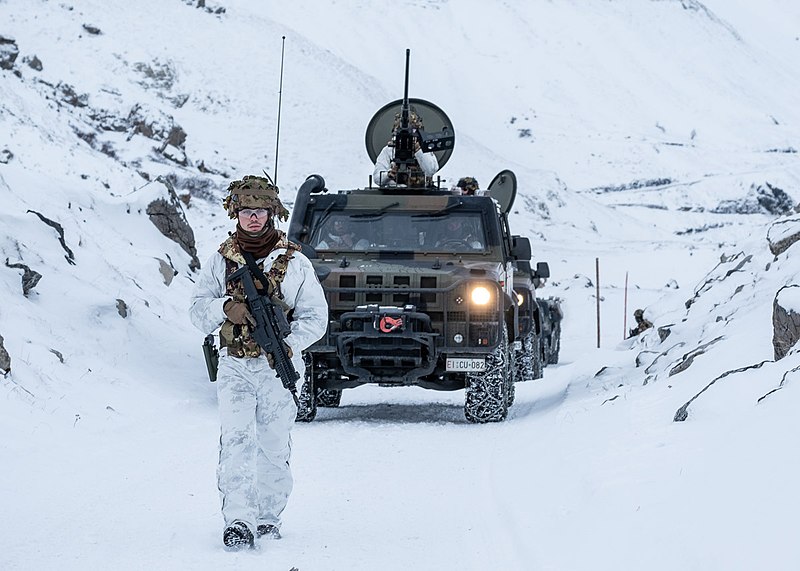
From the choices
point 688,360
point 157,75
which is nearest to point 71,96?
point 157,75

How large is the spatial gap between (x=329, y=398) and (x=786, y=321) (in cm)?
535

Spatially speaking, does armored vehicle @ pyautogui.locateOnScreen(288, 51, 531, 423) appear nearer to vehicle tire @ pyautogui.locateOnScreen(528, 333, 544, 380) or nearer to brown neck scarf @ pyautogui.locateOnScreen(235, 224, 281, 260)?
vehicle tire @ pyautogui.locateOnScreen(528, 333, 544, 380)

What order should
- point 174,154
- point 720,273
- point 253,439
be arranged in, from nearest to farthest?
point 253,439 < point 720,273 < point 174,154

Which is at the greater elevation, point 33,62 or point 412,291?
point 33,62

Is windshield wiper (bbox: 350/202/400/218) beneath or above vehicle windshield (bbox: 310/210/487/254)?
above

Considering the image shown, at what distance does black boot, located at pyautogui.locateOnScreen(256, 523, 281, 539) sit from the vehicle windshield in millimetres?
5858

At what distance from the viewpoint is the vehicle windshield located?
12.0m

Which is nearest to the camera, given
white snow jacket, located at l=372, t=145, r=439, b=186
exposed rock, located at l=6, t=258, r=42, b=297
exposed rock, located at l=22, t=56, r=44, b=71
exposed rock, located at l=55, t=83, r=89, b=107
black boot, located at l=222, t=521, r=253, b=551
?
black boot, located at l=222, t=521, r=253, b=551

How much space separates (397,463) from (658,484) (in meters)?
3.15

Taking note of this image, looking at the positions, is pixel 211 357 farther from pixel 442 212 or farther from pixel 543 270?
pixel 543 270

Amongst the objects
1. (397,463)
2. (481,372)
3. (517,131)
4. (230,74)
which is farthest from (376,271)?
(517,131)

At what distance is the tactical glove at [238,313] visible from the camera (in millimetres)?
5996

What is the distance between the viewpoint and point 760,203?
6662 centimetres

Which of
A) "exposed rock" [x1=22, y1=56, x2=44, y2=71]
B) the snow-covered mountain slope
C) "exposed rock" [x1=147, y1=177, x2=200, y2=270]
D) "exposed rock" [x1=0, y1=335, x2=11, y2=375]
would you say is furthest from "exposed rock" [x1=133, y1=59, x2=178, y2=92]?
"exposed rock" [x1=0, y1=335, x2=11, y2=375]
